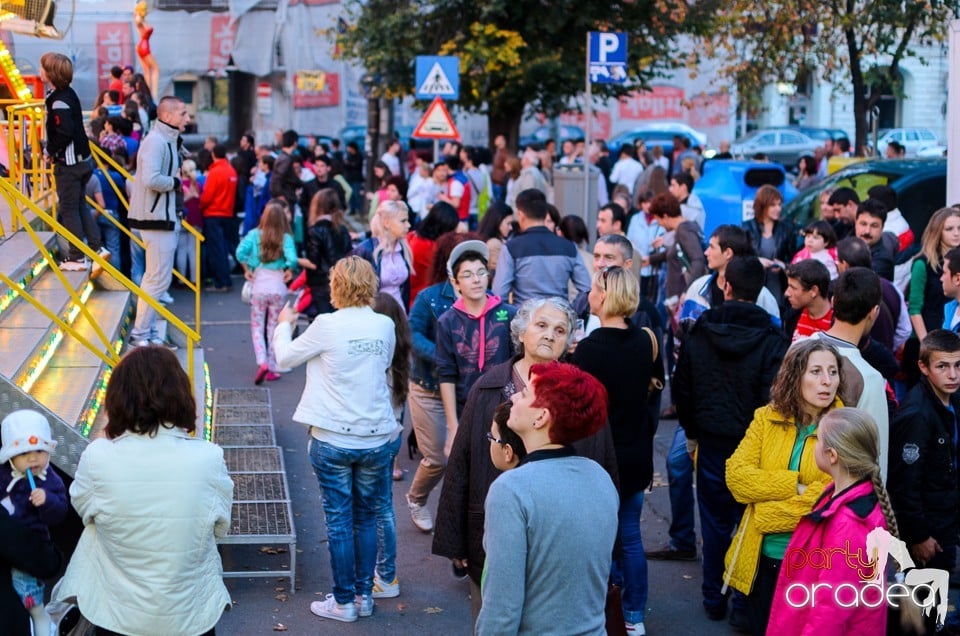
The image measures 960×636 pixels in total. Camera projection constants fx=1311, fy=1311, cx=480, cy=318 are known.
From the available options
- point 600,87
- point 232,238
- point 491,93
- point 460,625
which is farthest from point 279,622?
point 600,87

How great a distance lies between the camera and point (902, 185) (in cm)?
1366

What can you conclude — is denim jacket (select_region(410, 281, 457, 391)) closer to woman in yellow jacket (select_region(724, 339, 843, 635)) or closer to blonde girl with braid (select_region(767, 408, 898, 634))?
woman in yellow jacket (select_region(724, 339, 843, 635))

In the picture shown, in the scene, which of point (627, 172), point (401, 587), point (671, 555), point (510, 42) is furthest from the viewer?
point (510, 42)

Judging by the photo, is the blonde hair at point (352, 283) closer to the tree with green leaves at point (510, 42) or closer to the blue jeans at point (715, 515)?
the blue jeans at point (715, 515)

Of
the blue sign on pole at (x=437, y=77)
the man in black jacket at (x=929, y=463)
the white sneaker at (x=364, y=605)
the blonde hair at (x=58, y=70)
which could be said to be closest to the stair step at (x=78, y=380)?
the white sneaker at (x=364, y=605)

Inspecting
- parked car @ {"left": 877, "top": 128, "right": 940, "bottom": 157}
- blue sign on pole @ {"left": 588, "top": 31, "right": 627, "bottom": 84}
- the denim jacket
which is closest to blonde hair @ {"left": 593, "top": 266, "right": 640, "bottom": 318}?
the denim jacket

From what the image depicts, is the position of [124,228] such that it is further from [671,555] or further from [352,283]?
[671,555]

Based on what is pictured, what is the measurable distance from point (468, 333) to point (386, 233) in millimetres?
3285

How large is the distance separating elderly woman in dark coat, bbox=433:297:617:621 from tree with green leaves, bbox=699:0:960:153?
13.0 meters

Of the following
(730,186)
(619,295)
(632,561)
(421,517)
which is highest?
(730,186)

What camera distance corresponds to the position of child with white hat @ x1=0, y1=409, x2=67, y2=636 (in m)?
4.85

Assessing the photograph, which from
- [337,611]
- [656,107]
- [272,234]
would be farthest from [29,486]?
[656,107]

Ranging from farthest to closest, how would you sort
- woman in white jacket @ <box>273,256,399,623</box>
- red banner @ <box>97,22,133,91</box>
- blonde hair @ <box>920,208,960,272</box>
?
red banner @ <box>97,22,133,91</box> < blonde hair @ <box>920,208,960,272</box> < woman in white jacket @ <box>273,256,399,623</box>

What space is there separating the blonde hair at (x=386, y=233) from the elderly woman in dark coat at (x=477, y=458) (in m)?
4.77
